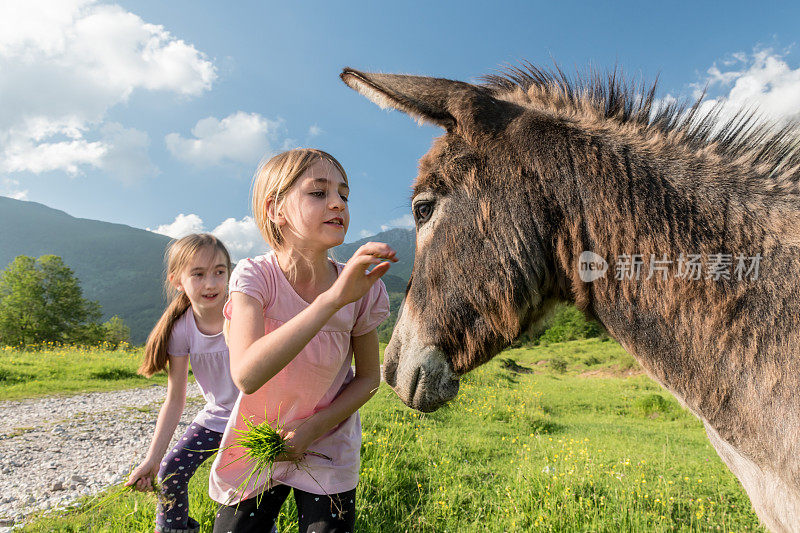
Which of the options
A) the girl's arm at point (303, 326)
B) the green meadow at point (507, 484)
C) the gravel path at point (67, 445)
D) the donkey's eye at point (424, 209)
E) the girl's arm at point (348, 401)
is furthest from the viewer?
the gravel path at point (67, 445)

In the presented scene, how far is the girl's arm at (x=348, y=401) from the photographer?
1.85 meters

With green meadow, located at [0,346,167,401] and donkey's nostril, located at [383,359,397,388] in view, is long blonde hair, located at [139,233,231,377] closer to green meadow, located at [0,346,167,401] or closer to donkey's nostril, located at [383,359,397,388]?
donkey's nostril, located at [383,359,397,388]

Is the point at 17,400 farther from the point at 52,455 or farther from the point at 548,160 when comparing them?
the point at 548,160

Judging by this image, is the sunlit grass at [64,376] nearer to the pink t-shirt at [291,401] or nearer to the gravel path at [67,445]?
the gravel path at [67,445]

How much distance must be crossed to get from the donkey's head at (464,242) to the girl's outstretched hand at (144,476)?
1877 mm

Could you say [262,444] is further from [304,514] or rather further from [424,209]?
[424,209]

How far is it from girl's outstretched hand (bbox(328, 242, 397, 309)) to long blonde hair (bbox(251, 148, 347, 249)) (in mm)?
631

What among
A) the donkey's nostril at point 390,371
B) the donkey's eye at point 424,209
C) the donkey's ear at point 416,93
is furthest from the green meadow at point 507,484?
the donkey's ear at point 416,93

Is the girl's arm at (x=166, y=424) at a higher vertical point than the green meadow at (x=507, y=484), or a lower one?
higher

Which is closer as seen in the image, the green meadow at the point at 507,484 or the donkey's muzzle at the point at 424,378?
the donkey's muzzle at the point at 424,378

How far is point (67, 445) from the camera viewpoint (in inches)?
272

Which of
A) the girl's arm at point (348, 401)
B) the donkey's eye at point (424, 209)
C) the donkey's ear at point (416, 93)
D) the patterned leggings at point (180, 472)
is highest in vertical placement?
the donkey's ear at point (416, 93)

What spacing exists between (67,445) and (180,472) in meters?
5.98

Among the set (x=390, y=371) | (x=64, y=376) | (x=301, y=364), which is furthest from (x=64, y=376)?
(x=390, y=371)
